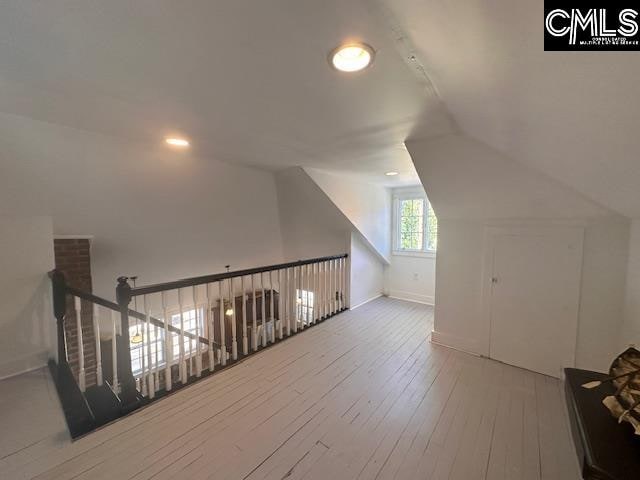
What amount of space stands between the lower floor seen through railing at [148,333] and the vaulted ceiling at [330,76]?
4.35ft

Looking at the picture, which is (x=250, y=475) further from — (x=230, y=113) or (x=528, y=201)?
(x=528, y=201)

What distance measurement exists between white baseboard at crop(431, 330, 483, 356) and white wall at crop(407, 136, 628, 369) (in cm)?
2

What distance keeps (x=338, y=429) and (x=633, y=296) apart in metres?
2.64

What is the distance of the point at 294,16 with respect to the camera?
932 mm

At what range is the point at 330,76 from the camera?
132cm

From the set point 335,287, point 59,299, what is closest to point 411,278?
point 335,287

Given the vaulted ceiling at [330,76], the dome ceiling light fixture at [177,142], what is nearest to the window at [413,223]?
the vaulted ceiling at [330,76]

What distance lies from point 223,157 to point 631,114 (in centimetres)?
325

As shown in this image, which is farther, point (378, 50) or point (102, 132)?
point (102, 132)

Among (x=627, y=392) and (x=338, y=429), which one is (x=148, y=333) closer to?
(x=338, y=429)

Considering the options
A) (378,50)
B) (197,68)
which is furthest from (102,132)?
(378,50)

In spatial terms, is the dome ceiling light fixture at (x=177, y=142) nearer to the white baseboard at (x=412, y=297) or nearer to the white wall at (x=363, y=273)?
the white wall at (x=363, y=273)

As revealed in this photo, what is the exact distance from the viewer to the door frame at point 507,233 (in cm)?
239

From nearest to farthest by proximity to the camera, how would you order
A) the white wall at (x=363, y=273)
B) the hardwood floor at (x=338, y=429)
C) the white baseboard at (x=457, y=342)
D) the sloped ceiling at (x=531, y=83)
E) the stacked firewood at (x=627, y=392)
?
1. the sloped ceiling at (x=531, y=83)
2. the stacked firewood at (x=627, y=392)
3. the hardwood floor at (x=338, y=429)
4. the white baseboard at (x=457, y=342)
5. the white wall at (x=363, y=273)
